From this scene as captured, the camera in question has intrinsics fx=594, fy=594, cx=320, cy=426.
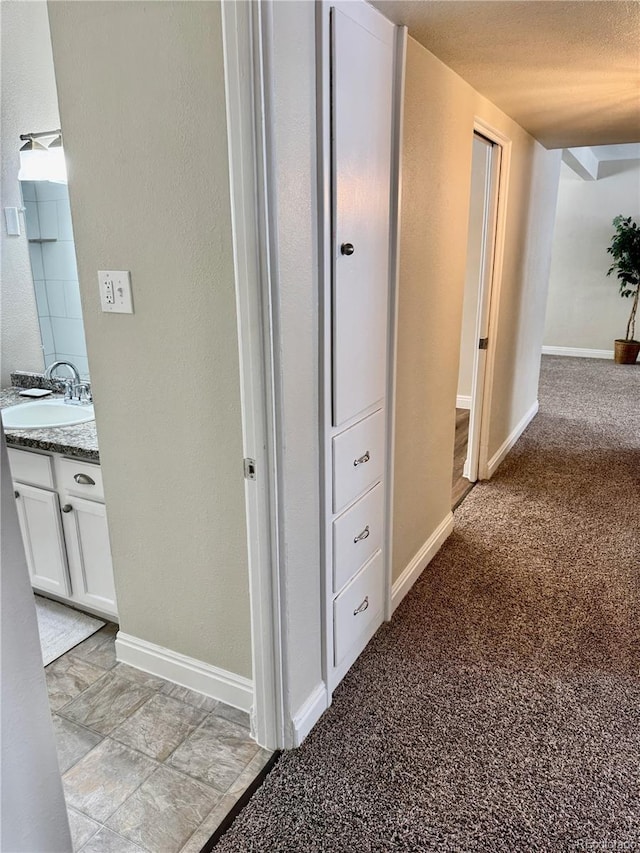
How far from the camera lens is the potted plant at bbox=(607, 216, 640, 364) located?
23.3ft

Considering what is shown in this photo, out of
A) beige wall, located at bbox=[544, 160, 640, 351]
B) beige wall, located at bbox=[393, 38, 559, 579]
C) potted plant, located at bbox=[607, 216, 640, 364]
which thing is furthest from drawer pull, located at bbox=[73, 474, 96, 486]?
beige wall, located at bbox=[544, 160, 640, 351]

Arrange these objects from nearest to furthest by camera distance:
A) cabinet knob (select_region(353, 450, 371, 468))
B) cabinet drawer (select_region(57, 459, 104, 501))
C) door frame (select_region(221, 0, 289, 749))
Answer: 1. door frame (select_region(221, 0, 289, 749))
2. cabinet knob (select_region(353, 450, 371, 468))
3. cabinet drawer (select_region(57, 459, 104, 501))

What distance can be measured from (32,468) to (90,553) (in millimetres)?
385

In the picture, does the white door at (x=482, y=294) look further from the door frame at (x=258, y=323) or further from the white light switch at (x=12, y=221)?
the white light switch at (x=12, y=221)

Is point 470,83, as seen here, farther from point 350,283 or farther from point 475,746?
point 475,746

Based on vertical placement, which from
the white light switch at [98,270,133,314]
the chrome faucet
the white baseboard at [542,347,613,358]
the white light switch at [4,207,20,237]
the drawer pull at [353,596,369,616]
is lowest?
the white baseboard at [542,347,613,358]

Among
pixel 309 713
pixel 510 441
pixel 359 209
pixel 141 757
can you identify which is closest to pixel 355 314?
pixel 359 209

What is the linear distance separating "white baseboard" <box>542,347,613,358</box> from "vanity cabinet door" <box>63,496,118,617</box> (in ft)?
24.5

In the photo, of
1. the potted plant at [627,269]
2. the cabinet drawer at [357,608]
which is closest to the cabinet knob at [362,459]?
the cabinet drawer at [357,608]

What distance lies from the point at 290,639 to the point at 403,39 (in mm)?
1849

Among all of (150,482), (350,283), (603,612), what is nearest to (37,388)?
(150,482)

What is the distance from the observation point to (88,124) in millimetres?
1634

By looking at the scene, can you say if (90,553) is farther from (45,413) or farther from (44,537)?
(45,413)

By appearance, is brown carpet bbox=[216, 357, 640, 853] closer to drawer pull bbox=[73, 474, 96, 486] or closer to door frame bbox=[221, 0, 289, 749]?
door frame bbox=[221, 0, 289, 749]
